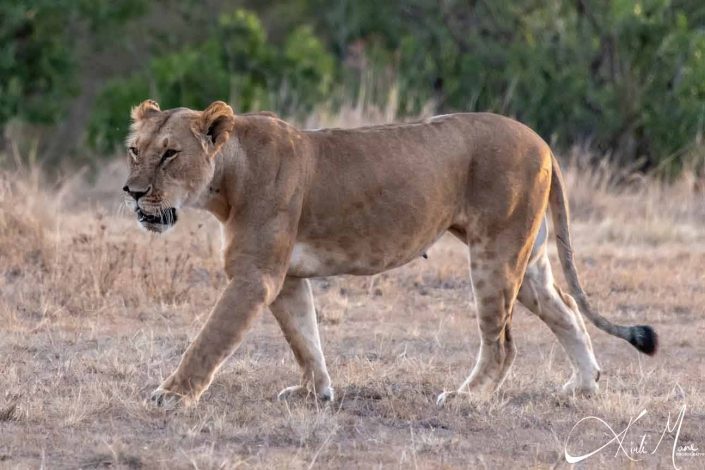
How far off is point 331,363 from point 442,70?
9.82 metres

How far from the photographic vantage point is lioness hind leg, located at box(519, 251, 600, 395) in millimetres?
6422

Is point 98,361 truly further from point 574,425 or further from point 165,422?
point 574,425

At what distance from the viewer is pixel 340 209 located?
19.6ft

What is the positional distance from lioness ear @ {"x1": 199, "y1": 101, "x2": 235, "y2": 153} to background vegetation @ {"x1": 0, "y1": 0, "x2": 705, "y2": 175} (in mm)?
8090

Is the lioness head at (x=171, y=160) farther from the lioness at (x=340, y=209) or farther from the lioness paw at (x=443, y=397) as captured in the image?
the lioness paw at (x=443, y=397)

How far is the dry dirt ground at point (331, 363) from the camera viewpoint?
5.31 metres

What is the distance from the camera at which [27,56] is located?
1762 centimetres

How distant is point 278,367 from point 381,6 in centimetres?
1465

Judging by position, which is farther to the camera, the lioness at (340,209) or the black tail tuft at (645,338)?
the black tail tuft at (645,338)

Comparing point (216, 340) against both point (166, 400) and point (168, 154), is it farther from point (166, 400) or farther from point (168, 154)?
point (168, 154)
